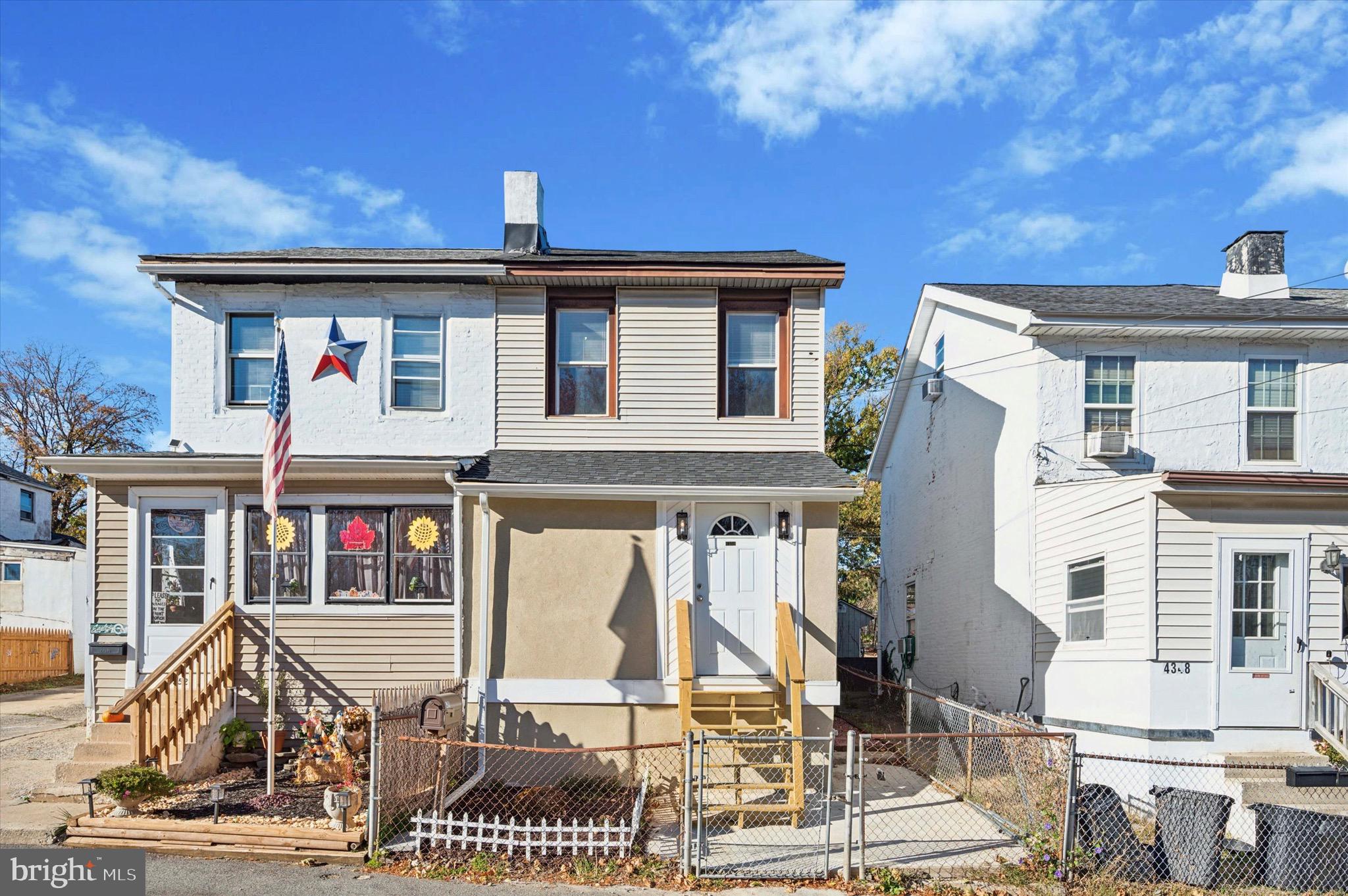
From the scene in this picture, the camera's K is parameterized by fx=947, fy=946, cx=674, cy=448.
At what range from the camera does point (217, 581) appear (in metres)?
11.2

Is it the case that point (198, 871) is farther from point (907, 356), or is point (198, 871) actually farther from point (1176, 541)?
point (907, 356)

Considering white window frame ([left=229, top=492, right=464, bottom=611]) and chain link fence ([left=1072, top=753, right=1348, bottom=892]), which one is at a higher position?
white window frame ([left=229, top=492, right=464, bottom=611])

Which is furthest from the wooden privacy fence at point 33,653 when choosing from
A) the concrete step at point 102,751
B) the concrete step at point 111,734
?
the concrete step at point 102,751

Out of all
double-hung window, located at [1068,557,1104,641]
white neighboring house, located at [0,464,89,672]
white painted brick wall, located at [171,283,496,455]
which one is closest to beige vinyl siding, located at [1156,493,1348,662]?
A: double-hung window, located at [1068,557,1104,641]

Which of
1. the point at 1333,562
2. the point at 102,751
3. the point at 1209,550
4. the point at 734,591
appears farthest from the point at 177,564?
the point at 1333,562

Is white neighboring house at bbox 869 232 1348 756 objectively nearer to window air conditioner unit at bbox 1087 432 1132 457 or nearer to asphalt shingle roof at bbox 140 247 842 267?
window air conditioner unit at bbox 1087 432 1132 457

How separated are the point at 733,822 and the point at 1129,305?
9595mm

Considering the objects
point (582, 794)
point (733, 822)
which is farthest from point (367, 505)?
point (733, 822)

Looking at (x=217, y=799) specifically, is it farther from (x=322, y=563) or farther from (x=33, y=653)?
(x=33, y=653)

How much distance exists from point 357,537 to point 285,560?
35.2 inches

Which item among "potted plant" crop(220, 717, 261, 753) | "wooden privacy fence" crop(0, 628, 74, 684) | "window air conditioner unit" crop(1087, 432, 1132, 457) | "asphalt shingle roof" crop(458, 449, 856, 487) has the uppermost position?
"window air conditioner unit" crop(1087, 432, 1132, 457)

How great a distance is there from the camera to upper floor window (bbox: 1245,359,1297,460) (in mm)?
13445

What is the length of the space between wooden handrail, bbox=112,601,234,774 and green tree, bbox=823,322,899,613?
19.3 m

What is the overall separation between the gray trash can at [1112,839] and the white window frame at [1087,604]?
346 centimetres
